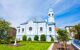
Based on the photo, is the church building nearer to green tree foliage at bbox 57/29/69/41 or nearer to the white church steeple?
the white church steeple

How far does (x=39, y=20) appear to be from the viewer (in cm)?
4894


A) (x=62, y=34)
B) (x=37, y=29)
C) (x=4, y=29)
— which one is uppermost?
(x=37, y=29)

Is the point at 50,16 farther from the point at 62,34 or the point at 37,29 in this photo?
the point at 62,34

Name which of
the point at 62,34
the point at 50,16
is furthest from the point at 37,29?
the point at 62,34

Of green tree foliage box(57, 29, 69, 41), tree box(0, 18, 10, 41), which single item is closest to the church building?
tree box(0, 18, 10, 41)

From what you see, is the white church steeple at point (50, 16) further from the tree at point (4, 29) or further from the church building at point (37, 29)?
the tree at point (4, 29)

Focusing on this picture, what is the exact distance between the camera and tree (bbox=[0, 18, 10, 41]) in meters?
29.9

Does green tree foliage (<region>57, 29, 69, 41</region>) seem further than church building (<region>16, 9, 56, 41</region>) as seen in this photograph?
No

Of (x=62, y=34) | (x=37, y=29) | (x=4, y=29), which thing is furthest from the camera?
(x=37, y=29)

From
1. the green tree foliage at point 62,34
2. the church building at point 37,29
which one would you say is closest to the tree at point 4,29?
the green tree foliage at point 62,34

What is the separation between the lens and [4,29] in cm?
3120

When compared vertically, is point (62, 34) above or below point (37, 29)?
below

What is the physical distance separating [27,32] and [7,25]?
56.6ft

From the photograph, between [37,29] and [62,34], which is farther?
[37,29]
